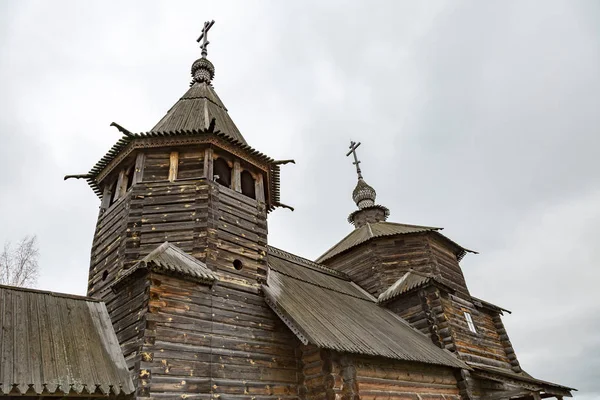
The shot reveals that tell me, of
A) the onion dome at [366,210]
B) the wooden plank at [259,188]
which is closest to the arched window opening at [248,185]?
the wooden plank at [259,188]

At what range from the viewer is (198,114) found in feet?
47.4

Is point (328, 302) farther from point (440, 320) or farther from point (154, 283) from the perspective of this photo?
point (154, 283)

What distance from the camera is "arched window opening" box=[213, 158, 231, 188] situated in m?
13.3

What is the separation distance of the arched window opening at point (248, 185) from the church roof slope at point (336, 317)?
8.92 ft

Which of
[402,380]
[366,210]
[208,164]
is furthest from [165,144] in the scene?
[366,210]

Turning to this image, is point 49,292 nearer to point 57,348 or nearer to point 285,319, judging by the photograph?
point 57,348

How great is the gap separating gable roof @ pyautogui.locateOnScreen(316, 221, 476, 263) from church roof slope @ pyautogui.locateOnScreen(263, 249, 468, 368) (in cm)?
293

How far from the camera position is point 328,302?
14.0m

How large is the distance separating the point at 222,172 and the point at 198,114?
2.38 meters

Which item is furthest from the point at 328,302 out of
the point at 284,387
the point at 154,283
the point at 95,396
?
the point at 95,396

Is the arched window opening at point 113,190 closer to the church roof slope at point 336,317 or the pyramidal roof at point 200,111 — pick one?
the pyramidal roof at point 200,111

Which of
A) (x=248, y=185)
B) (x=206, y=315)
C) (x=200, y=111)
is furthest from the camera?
(x=200, y=111)

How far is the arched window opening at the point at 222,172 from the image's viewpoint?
13344mm

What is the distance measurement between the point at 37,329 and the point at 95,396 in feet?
6.35
